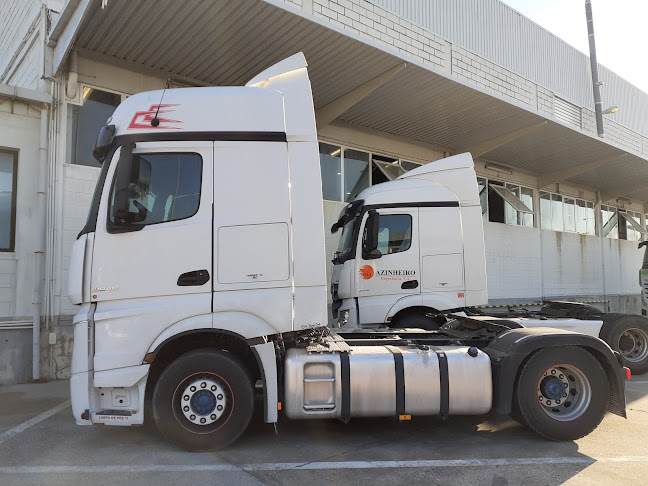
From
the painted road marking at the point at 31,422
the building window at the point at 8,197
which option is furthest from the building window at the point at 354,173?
A: the painted road marking at the point at 31,422

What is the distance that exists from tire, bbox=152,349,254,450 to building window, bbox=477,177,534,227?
11.7 meters

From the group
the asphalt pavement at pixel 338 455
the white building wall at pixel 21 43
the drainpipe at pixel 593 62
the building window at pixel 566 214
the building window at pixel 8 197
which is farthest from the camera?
the building window at pixel 566 214

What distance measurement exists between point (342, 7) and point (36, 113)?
18.4 ft

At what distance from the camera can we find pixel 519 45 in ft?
41.5

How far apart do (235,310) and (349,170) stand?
8.09 m

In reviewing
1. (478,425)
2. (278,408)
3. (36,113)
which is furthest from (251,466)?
(36,113)

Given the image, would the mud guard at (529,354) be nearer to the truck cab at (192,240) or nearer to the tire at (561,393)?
the tire at (561,393)

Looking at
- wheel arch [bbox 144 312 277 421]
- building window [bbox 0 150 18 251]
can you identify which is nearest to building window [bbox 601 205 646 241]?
wheel arch [bbox 144 312 277 421]

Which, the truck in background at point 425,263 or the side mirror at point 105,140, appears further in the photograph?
the truck in background at point 425,263

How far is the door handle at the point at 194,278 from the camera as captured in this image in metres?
4.21

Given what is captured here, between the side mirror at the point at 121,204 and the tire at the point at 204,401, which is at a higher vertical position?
the side mirror at the point at 121,204

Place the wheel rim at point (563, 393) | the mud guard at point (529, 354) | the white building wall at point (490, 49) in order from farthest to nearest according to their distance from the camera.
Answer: the white building wall at point (490, 49)
the wheel rim at point (563, 393)
the mud guard at point (529, 354)

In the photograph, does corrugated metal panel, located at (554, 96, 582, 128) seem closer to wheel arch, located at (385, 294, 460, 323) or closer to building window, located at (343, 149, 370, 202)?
building window, located at (343, 149, 370, 202)

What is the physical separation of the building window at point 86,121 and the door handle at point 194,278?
5368mm
